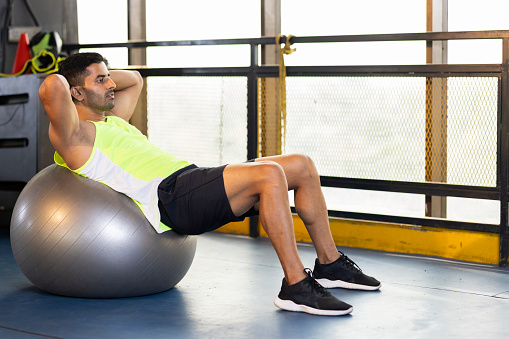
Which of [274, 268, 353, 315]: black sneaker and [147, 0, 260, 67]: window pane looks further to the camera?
[147, 0, 260, 67]: window pane

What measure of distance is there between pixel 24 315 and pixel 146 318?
47 centimetres

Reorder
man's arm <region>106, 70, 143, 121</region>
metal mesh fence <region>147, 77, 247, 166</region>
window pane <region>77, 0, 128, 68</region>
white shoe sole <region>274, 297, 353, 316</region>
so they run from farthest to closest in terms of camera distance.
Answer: window pane <region>77, 0, 128, 68</region>, metal mesh fence <region>147, 77, 247, 166</region>, man's arm <region>106, 70, 143, 121</region>, white shoe sole <region>274, 297, 353, 316</region>

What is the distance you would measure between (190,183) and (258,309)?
56cm

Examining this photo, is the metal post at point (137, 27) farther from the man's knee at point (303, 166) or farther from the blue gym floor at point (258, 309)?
Answer: the man's knee at point (303, 166)

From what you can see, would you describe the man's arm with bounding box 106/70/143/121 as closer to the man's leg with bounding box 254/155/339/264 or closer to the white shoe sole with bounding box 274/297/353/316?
the man's leg with bounding box 254/155/339/264

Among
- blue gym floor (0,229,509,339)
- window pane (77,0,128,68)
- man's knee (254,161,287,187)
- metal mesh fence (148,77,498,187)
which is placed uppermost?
window pane (77,0,128,68)

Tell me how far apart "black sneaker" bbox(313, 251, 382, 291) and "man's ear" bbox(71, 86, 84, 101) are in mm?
1266

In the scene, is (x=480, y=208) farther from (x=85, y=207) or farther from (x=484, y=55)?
(x=85, y=207)

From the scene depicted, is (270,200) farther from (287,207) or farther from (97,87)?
(97,87)

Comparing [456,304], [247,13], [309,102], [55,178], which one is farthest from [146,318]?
[247,13]

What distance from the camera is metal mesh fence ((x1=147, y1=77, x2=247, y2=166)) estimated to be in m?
4.56

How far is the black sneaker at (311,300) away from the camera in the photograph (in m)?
2.63

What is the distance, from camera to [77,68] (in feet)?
9.76

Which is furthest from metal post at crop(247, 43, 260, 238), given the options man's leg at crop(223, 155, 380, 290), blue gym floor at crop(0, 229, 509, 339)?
man's leg at crop(223, 155, 380, 290)
